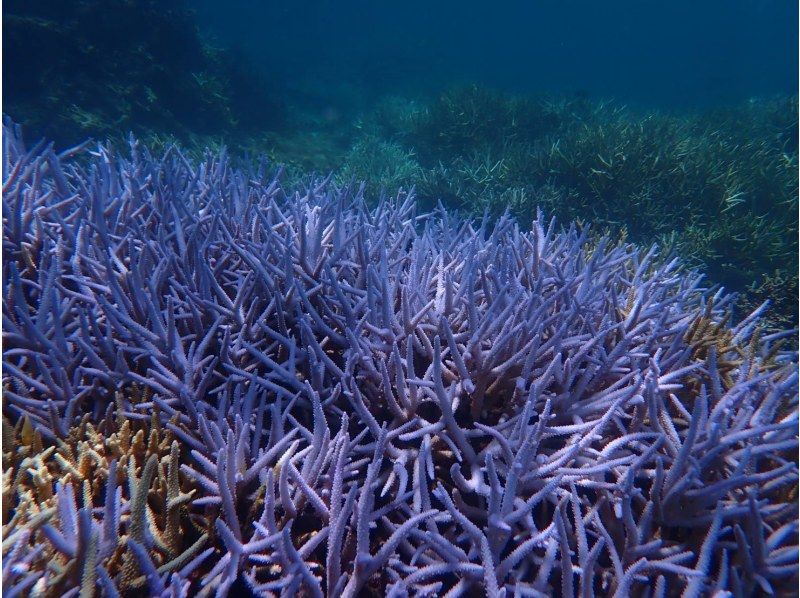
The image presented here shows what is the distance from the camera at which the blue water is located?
31.7 meters

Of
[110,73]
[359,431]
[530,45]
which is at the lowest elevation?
[359,431]

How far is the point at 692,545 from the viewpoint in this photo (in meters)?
1.70

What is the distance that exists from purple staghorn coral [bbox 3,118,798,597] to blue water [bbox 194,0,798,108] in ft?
56.3

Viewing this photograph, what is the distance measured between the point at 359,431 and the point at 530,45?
→ 82.1 m

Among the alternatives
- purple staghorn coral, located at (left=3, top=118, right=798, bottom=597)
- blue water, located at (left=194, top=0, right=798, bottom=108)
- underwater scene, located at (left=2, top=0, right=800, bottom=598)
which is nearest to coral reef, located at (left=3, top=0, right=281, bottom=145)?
blue water, located at (left=194, top=0, right=798, bottom=108)

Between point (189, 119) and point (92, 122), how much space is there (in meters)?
2.89

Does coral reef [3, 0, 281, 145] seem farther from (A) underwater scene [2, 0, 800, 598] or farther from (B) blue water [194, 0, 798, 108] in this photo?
(A) underwater scene [2, 0, 800, 598]

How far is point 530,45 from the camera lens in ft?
232

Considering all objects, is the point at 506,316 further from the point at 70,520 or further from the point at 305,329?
the point at 70,520

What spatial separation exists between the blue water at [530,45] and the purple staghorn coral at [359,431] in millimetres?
17164

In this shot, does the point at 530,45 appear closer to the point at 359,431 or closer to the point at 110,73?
the point at 110,73

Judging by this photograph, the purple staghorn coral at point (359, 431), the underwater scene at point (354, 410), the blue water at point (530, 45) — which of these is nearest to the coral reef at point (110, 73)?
the blue water at point (530, 45)

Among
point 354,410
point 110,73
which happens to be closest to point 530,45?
point 110,73

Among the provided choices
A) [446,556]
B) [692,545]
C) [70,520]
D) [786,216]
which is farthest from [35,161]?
[786,216]
